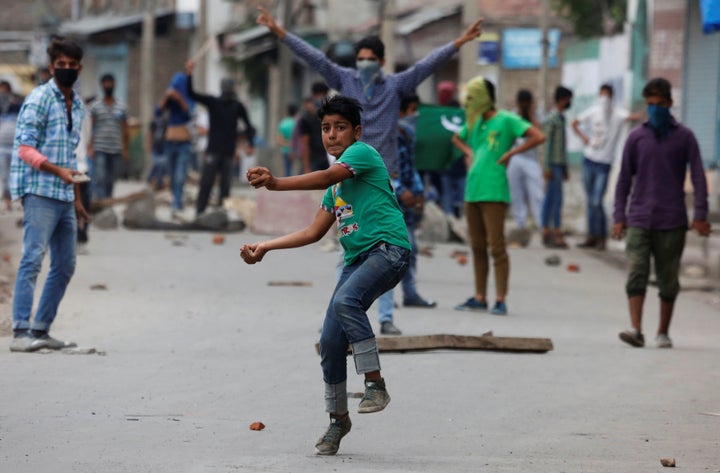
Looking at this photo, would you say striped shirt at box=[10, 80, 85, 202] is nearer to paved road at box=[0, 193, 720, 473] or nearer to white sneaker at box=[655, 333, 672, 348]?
paved road at box=[0, 193, 720, 473]

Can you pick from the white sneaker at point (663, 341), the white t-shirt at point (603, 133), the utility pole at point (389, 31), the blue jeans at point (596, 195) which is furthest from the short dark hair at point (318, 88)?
the white sneaker at point (663, 341)

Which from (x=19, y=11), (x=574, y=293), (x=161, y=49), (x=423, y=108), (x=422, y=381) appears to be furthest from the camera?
(x=19, y=11)

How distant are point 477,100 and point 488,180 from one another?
0.66 m

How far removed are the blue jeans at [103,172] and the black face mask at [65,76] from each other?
31.4ft

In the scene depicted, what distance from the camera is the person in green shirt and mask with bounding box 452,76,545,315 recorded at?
11766mm

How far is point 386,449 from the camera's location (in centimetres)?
662

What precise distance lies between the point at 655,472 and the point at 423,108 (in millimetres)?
12698

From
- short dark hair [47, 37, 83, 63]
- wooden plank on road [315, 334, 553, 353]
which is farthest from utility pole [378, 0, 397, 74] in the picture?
short dark hair [47, 37, 83, 63]

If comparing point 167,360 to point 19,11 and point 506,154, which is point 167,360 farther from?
point 19,11

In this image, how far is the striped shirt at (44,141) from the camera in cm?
909

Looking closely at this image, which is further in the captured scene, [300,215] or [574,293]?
[300,215]

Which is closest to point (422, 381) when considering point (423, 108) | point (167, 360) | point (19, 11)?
point (167, 360)

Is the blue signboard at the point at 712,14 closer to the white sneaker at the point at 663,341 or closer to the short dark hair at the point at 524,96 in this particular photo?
the short dark hair at the point at 524,96

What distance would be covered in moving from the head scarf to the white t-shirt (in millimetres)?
6717
